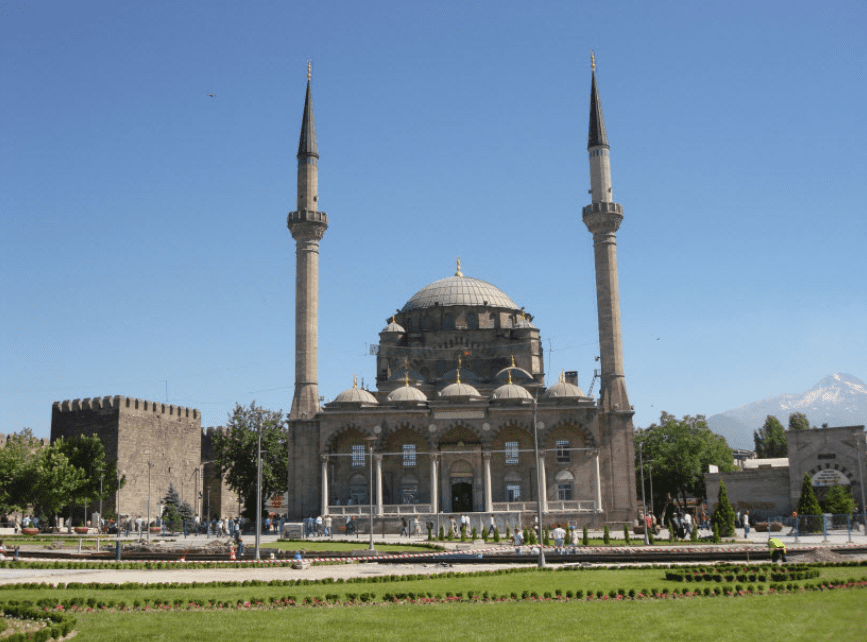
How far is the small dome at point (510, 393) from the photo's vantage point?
4928 centimetres

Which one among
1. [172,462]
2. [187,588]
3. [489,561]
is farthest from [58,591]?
[172,462]

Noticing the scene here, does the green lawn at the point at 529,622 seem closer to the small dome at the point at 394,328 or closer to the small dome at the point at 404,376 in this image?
the small dome at the point at 404,376

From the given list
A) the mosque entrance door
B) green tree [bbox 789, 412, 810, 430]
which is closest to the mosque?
the mosque entrance door

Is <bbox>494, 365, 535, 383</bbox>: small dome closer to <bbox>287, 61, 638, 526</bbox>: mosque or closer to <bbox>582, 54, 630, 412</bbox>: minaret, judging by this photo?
<bbox>287, 61, 638, 526</bbox>: mosque

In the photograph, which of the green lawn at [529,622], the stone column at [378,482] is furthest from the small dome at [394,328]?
the green lawn at [529,622]

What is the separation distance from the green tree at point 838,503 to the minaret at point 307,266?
90.1 feet

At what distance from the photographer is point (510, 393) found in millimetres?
49750

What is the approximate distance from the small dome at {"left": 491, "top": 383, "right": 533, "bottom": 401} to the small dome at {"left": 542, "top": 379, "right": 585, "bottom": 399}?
3.74 ft

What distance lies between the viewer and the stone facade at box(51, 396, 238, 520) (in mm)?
59438

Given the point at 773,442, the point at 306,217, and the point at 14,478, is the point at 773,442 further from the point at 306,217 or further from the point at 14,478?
the point at 14,478

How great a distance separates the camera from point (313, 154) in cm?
5438

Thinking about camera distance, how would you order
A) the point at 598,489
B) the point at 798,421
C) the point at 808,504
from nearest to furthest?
the point at 808,504
the point at 598,489
the point at 798,421

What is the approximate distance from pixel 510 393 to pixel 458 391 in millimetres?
2925

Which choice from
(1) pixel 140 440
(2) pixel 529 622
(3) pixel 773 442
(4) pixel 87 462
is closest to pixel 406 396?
(4) pixel 87 462
